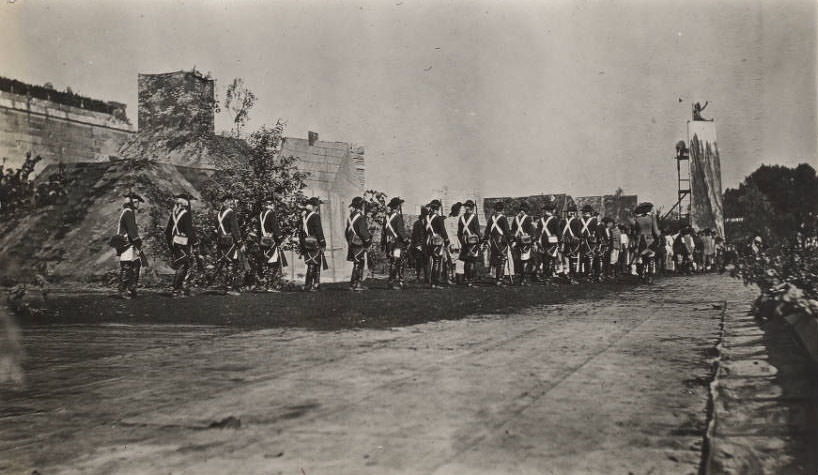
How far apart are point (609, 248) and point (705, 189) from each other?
15008 millimetres

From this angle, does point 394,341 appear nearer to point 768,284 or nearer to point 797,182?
point 797,182

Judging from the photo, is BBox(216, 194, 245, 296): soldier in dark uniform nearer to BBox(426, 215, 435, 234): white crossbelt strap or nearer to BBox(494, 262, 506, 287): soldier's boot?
BBox(426, 215, 435, 234): white crossbelt strap

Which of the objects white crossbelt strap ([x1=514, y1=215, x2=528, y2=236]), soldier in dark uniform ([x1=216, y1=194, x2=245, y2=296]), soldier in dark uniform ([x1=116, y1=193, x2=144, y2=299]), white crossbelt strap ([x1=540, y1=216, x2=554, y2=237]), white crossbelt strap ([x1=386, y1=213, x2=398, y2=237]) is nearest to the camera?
soldier in dark uniform ([x1=116, y1=193, x2=144, y2=299])

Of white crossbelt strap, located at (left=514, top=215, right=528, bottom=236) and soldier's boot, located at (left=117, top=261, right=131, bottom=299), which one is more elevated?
white crossbelt strap, located at (left=514, top=215, right=528, bottom=236)

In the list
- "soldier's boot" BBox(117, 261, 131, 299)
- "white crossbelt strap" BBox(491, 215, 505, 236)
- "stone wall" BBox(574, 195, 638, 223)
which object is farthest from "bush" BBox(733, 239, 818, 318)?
"stone wall" BBox(574, 195, 638, 223)

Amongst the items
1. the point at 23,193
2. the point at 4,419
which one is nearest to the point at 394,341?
the point at 4,419

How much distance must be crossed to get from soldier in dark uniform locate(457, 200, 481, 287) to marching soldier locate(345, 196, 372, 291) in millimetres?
2609

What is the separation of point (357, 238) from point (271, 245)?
1692 mm

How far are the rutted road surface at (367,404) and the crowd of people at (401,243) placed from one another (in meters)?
5.75

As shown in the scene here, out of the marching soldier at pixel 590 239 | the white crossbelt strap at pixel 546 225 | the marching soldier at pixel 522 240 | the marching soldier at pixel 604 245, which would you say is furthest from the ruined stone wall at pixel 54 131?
the marching soldier at pixel 604 245

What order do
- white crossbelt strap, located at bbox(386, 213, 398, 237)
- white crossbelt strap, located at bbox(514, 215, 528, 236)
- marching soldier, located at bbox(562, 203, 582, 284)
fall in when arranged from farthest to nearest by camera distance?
marching soldier, located at bbox(562, 203, 582, 284) < white crossbelt strap, located at bbox(514, 215, 528, 236) < white crossbelt strap, located at bbox(386, 213, 398, 237)

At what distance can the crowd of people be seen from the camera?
1246 centimetres

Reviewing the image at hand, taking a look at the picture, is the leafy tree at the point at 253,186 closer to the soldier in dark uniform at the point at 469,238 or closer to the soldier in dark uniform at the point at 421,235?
the soldier in dark uniform at the point at 421,235

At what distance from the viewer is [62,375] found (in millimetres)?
5020
